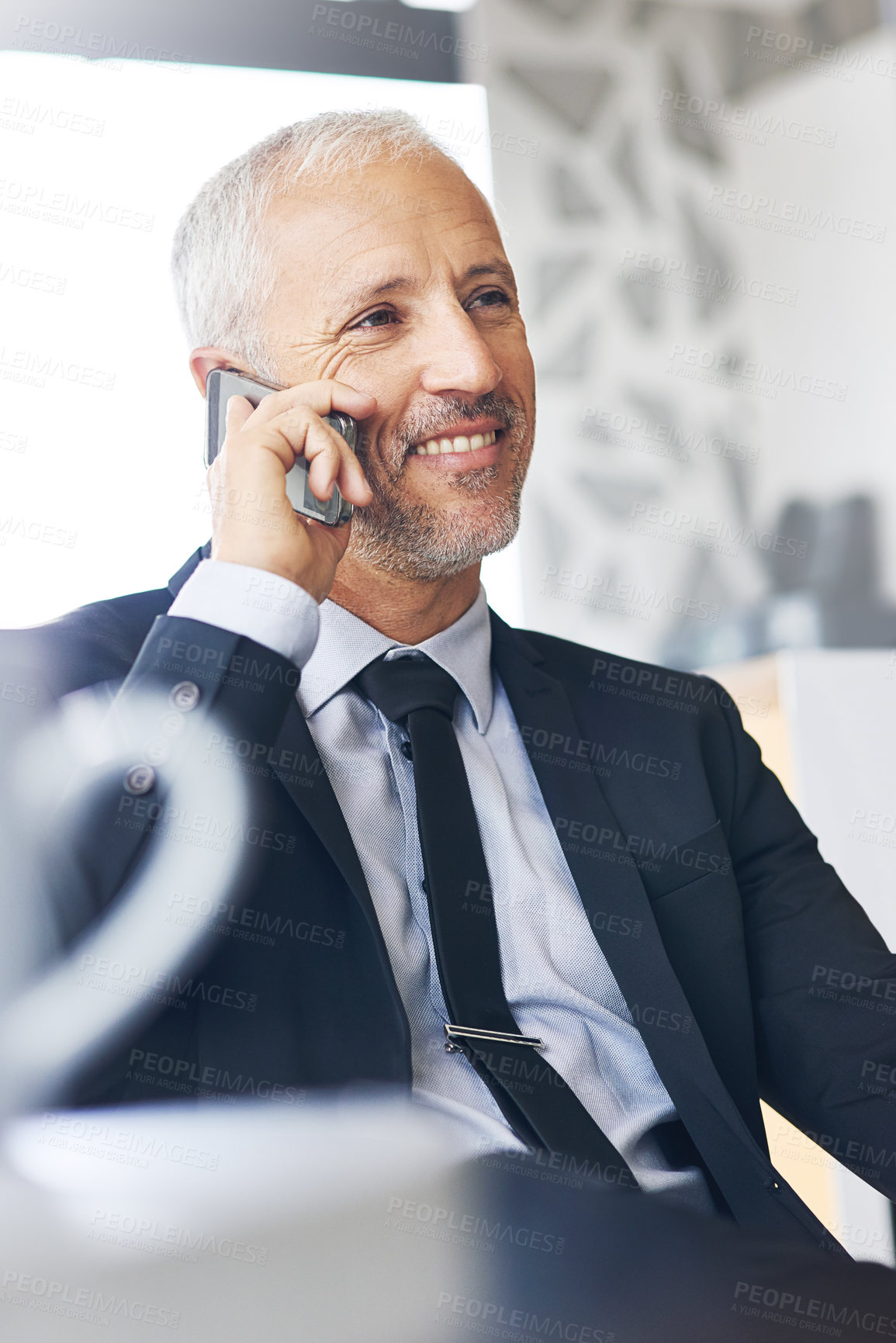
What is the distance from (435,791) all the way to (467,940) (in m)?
0.16

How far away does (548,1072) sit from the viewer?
113cm

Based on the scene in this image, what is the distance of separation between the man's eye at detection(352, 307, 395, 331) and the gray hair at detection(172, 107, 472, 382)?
0.43 feet

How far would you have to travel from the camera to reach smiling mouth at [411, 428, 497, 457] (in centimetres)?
139

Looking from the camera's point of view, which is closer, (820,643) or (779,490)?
(820,643)

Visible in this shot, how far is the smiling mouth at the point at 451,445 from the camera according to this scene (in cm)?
139

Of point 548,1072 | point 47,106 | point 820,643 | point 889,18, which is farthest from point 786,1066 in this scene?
point 889,18

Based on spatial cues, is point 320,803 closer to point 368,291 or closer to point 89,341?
point 368,291

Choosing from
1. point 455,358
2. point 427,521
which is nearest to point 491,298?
point 455,358

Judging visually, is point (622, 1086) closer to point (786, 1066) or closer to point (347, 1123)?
point (786, 1066)

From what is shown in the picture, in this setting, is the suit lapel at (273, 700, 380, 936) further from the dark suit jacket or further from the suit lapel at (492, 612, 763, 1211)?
the suit lapel at (492, 612, 763, 1211)

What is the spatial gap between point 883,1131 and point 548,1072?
0.39 m

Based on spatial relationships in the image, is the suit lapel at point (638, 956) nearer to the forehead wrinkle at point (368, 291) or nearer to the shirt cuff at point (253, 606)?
the shirt cuff at point (253, 606)

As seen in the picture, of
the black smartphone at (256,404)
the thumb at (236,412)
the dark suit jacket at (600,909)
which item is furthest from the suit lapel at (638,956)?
the thumb at (236,412)

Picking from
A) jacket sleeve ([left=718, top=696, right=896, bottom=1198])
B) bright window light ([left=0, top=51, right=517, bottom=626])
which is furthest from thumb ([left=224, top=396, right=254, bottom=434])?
bright window light ([left=0, top=51, right=517, bottom=626])
